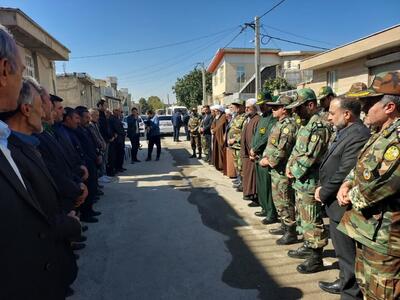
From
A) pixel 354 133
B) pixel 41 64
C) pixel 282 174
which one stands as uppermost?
pixel 41 64

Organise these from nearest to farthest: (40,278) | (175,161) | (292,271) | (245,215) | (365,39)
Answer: (40,278) → (292,271) → (245,215) → (365,39) → (175,161)

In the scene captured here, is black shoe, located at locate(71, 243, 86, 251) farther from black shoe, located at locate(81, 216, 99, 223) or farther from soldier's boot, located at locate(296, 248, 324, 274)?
soldier's boot, located at locate(296, 248, 324, 274)

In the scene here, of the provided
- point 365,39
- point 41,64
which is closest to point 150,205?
point 41,64

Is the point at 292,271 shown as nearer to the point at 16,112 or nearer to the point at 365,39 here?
the point at 16,112

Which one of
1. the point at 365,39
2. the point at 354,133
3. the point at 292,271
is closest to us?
the point at 354,133

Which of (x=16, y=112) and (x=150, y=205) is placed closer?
(x=16, y=112)

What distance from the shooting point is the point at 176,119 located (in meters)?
17.7

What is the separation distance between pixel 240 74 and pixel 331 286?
30636mm

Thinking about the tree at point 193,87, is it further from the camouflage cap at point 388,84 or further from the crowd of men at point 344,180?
the camouflage cap at point 388,84

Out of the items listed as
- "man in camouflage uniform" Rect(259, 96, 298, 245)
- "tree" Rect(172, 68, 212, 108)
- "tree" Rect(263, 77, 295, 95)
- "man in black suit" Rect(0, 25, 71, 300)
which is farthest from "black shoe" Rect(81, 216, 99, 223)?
"tree" Rect(172, 68, 212, 108)

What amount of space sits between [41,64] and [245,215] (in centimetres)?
885

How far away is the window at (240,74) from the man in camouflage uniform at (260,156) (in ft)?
90.4

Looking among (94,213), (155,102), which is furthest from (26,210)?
(155,102)

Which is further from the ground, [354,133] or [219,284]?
[354,133]
